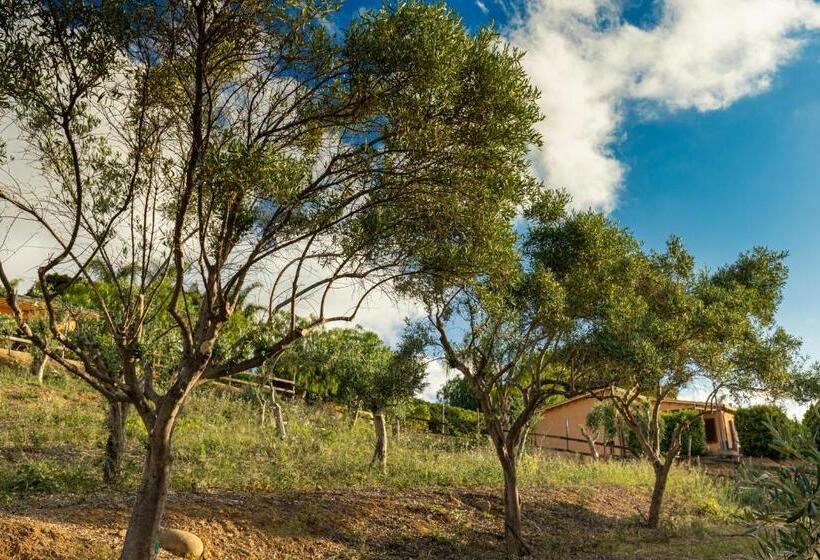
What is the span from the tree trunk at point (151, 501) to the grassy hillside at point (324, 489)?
1612 millimetres

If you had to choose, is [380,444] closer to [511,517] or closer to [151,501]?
[511,517]

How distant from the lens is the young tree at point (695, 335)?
1587 centimetres

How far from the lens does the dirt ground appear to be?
1052 cm

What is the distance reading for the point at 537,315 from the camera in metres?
15.2

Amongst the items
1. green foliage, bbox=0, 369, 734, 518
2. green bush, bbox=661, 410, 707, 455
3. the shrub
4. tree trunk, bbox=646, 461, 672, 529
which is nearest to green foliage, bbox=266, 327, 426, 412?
green foliage, bbox=0, 369, 734, 518

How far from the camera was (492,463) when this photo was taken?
2377 centimetres

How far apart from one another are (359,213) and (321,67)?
2634 millimetres

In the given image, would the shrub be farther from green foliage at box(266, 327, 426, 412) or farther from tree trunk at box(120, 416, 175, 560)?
tree trunk at box(120, 416, 175, 560)

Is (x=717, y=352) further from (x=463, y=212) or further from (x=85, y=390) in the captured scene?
(x=85, y=390)

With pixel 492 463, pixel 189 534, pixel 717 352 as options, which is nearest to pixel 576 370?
pixel 717 352

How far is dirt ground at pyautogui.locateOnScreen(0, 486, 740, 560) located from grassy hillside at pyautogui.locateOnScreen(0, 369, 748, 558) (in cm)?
4

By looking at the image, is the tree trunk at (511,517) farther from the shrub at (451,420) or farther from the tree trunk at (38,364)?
the shrub at (451,420)

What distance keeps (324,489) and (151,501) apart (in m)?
8.71

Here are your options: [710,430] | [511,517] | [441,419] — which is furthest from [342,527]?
[710,430]
